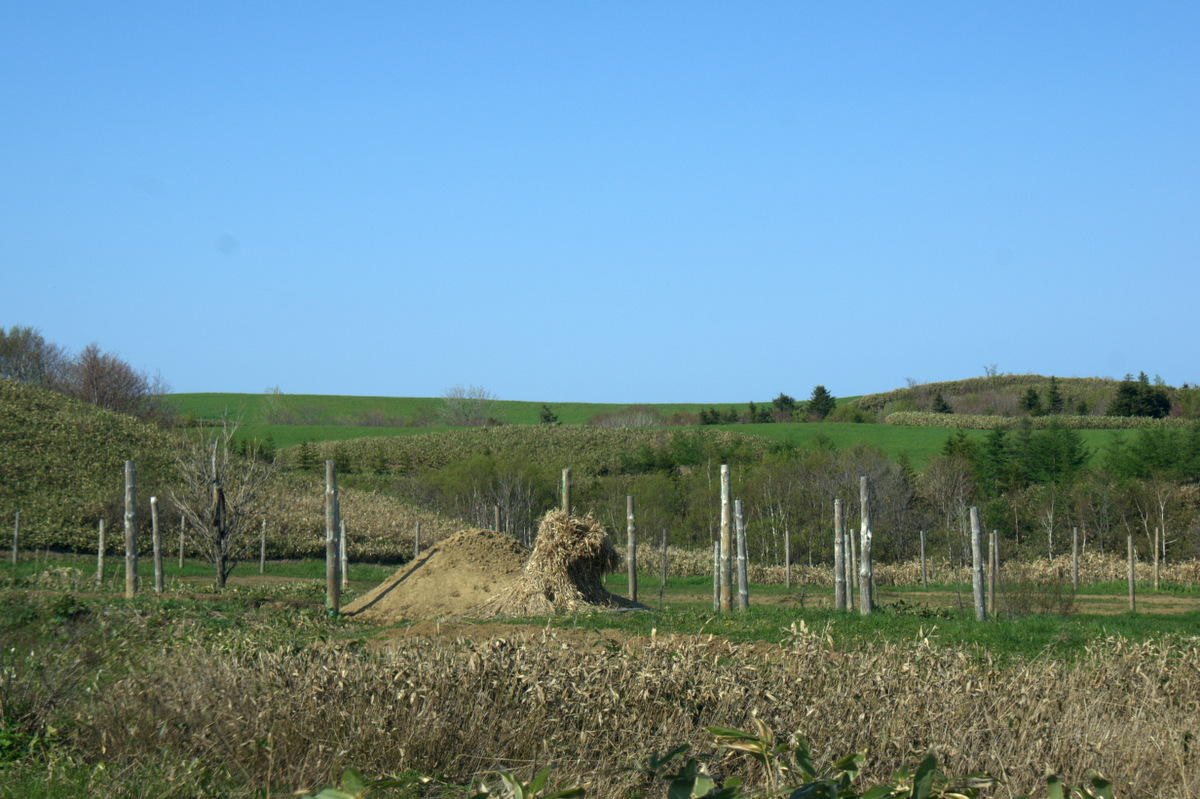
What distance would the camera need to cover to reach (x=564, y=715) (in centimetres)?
467

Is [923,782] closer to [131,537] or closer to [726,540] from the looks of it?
[726,540]

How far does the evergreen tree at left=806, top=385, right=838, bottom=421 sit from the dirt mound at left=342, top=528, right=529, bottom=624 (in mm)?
70264

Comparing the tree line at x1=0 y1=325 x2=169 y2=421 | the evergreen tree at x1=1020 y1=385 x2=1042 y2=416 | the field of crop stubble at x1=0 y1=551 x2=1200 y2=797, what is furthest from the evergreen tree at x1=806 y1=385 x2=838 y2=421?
the field of crop stubble at x1=0 y1=551 x2=1200 y2=797

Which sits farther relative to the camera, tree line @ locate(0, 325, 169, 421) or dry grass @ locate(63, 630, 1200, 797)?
tree line @ locate(0, 325, 169, 421)

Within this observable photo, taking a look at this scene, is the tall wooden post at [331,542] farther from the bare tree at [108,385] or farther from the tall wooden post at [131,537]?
the bare tree at [108,385]

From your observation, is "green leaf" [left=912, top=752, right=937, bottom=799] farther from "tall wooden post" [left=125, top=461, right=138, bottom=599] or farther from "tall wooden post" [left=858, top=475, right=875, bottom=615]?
"tall wooden post" [left=125, top=461, right=138, bottom=599]

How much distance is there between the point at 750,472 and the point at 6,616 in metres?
39.2

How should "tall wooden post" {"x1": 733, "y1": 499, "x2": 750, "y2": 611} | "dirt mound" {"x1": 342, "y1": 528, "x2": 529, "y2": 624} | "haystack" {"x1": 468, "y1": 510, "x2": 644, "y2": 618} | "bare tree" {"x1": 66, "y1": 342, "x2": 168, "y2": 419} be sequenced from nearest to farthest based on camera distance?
"haystack" {"x1": 468, "y1": 510, "x2": 644, "y2": 618} < "dirt mound" {"x1": 342, "y1": 528, "x2": 529, "y2": 624} < "tall wooden post" {"x1": 733, "y1": 499, "x2": 750, "y2": 611} < "bare tree" {"x1": 66, "y1": 342, "x2": 168, "y2": 419}

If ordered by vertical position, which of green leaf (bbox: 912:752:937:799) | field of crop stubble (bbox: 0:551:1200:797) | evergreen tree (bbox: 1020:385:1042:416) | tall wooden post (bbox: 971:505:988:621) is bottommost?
tall wooden post (bbox: 971:505:988:621)

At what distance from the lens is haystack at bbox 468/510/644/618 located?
469 inches

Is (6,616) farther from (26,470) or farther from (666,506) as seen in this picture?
(666,506)

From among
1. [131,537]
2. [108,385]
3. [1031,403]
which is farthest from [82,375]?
[1031,403]

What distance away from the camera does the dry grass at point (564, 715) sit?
437 centimetres

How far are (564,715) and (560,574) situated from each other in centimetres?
766
